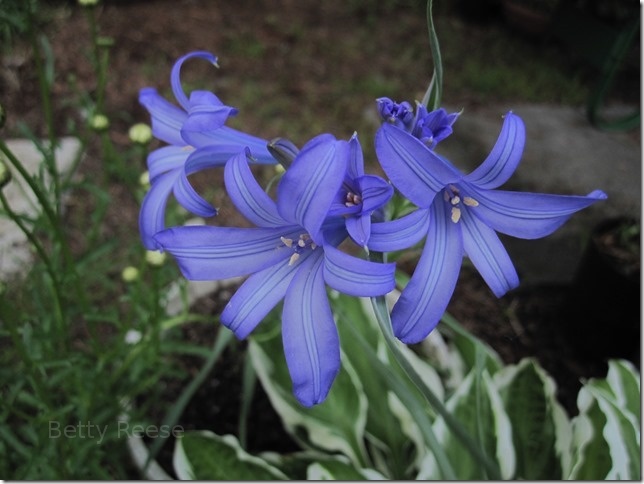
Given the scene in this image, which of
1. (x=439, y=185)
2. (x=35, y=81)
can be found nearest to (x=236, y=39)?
(x=35, y=81)

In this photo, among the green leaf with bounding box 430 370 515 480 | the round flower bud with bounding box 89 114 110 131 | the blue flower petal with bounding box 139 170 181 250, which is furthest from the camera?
the green leaf with bounding box 430 370 515 480

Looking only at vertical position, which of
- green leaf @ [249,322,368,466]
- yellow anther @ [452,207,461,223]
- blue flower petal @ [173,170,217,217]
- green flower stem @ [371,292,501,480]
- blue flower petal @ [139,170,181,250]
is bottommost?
green leaf @ [249,322,368,466]

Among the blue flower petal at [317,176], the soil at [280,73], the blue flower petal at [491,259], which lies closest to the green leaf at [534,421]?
the soil at [280,73]

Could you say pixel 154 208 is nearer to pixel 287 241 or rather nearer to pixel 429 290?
pixel 287 241

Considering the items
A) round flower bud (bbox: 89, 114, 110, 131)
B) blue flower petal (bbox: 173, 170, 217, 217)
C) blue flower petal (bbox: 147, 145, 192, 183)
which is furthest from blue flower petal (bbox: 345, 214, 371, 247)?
round flower bud (bbox: 89, 114, 110, 131)

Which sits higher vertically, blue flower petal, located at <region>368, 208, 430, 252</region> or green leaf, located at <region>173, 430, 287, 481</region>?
blue flower petal, located at <region>368, 208, 430, 252</region>

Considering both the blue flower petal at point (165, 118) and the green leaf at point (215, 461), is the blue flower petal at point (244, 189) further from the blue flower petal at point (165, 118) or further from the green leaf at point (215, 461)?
the green leaf at point (215, 461)

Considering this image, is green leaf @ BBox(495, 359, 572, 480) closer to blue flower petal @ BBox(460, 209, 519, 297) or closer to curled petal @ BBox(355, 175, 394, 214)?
blue flower petal @ BBox(460, 209, 519, 297)
